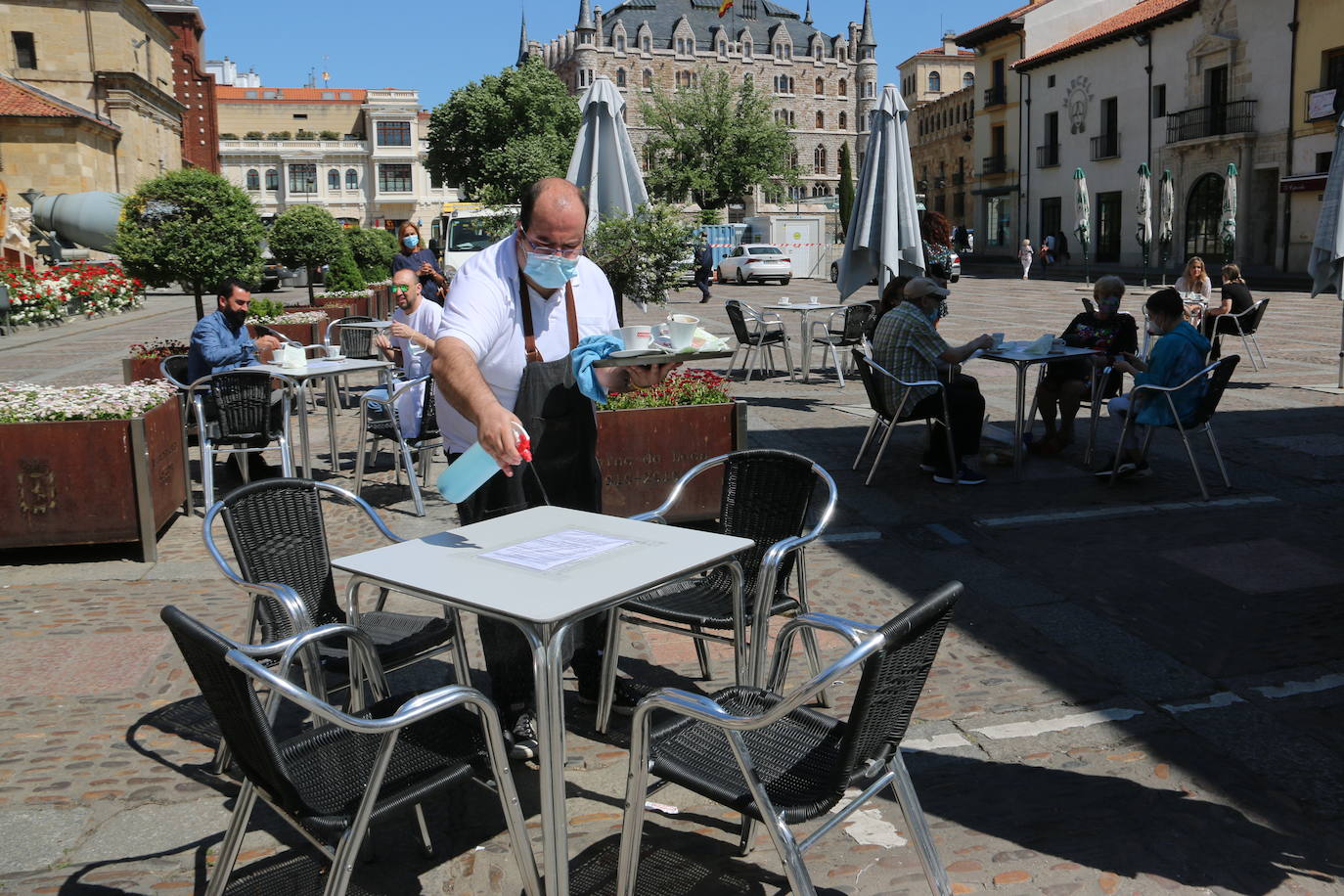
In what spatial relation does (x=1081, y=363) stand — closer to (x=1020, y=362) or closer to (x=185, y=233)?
(x=1020, y=362)

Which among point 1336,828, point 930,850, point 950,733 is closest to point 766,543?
point 950,733

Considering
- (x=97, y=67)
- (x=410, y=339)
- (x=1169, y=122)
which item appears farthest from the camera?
(x=97, y=67)

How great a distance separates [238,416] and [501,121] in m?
51.0

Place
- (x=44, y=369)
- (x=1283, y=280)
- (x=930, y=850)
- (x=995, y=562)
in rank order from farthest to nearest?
(x=1283, y=280) < (x=44, y=369) < (x=995, y=562) < (x=930, y=850)

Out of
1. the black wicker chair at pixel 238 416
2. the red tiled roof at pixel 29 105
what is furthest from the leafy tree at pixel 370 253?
the black wicker chair at pixel 238 416

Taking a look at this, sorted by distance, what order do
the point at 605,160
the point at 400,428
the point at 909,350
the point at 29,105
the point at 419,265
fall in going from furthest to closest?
the point at 29,105, the point at 419,265, the point at 605,160, the point at 909,350, the point at 400,428

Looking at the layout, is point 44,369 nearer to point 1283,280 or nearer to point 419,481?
point 419,481

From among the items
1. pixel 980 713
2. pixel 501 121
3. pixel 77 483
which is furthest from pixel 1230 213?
pixel 501 121

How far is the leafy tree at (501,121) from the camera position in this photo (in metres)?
54.5

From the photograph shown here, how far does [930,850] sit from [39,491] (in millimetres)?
5303

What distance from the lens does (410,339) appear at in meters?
8.34

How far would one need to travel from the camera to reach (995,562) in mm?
6031

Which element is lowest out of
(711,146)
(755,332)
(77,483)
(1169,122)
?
(77,483)

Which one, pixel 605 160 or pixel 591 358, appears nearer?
pixel 591 358
